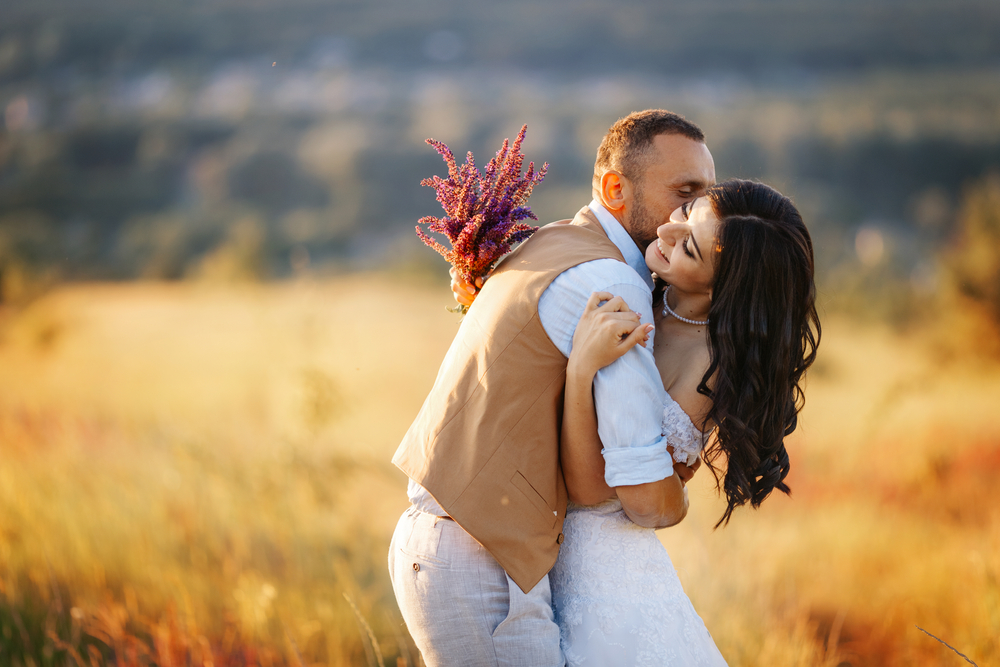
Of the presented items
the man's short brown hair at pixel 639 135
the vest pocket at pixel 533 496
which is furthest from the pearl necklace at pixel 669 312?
the vest pocket at pixel 533 496

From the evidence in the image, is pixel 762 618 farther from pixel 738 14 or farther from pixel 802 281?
pixel 738 14

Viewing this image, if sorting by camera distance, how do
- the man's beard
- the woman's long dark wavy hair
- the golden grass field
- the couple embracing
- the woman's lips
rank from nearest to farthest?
the couple embracing < the woman's long dark wavy hair < the woman's lips < the man's beard < the golden grass field

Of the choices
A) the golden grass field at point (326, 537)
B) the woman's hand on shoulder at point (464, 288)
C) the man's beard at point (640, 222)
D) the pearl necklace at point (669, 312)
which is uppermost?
the man's beard at point (640, 222)

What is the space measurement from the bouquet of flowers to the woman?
500 mm

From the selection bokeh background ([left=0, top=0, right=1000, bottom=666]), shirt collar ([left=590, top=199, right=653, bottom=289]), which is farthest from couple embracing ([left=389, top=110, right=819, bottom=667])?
bokeh background ([left=0, top=0, right=1000, bottom=666])

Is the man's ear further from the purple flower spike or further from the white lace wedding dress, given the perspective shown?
the white lace wedding dress

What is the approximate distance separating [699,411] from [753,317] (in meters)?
0.33

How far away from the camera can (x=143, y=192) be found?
3975 centimetres

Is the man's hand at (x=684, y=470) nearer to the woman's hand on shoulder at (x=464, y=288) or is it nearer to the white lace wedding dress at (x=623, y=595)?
the white lace wedding dress at (x=623, y=595)

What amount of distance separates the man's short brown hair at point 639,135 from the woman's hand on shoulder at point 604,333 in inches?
28.8

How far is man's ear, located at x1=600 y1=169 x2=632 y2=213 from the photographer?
259 cm

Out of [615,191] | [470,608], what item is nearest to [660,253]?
[615,191]

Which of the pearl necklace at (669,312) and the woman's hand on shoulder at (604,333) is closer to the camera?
the woman's hand on shoulder at (604,333)

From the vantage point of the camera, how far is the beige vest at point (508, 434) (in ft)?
6.88
